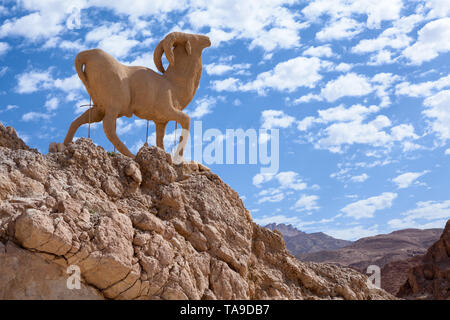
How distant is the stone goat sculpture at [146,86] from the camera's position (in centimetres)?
896

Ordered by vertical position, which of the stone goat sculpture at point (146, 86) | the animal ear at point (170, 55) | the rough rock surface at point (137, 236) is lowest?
the rough rock surface at point (137, 236)

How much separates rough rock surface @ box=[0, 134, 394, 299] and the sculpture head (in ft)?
8.63

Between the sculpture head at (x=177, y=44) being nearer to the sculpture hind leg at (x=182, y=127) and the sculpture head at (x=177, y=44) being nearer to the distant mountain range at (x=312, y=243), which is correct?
the sculpture hind leg at (x=182, y=127)

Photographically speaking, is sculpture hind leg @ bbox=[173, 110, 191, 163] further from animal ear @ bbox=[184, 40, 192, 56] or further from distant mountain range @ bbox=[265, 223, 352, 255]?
distant mountain range @ bbox=[265, 223, 352, 255]

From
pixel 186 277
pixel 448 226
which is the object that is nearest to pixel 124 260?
pixel 186 277

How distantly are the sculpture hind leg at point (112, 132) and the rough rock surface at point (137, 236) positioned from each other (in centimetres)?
118

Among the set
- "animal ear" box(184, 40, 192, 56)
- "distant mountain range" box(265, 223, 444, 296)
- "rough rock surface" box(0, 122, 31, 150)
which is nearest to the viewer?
"rough rock surface" box(0, 122, 31, 150)

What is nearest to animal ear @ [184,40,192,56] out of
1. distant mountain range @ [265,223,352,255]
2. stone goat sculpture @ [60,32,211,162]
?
stone goat sculpture @ [60,32,211,162]

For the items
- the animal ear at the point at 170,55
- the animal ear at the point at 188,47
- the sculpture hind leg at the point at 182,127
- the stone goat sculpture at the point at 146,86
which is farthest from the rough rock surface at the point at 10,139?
the animal ear at the point at 188,47

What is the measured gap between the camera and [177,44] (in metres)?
10.3

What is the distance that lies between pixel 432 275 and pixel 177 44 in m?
20.9

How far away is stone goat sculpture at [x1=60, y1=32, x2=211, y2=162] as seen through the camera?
896cm
